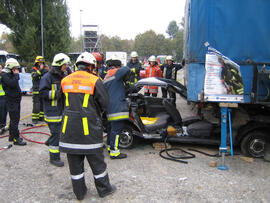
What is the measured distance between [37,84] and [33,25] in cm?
903

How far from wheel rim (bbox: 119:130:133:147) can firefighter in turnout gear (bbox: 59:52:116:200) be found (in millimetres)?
1741

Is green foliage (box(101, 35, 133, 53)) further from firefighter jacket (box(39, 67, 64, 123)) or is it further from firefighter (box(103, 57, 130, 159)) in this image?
firefighter jacket (box(39, 67, 64, 123))

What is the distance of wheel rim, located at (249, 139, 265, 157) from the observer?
4.14 m

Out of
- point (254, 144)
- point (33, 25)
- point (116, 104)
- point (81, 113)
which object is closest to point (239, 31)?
point (254, 144)

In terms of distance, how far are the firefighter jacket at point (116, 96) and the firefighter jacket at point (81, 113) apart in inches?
51.9

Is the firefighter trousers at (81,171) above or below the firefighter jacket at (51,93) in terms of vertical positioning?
below

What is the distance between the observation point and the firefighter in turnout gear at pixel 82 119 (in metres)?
2.75

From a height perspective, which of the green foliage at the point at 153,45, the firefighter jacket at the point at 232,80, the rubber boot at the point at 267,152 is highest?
the green foliage at the point at 153,45

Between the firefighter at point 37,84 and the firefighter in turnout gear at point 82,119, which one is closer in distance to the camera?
the firefighter in turnout gear at point 82,119

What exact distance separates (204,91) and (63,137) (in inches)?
84.9

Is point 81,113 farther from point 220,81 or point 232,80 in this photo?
point 232,80

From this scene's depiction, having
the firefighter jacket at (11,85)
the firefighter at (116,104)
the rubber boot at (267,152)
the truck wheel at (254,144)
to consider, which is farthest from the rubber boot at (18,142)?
the rubber boot at (267,152)

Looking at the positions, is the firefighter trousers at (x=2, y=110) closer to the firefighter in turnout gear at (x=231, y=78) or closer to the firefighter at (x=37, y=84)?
the firefighter at (x=37, y=84)

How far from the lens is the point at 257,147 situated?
165 inches
